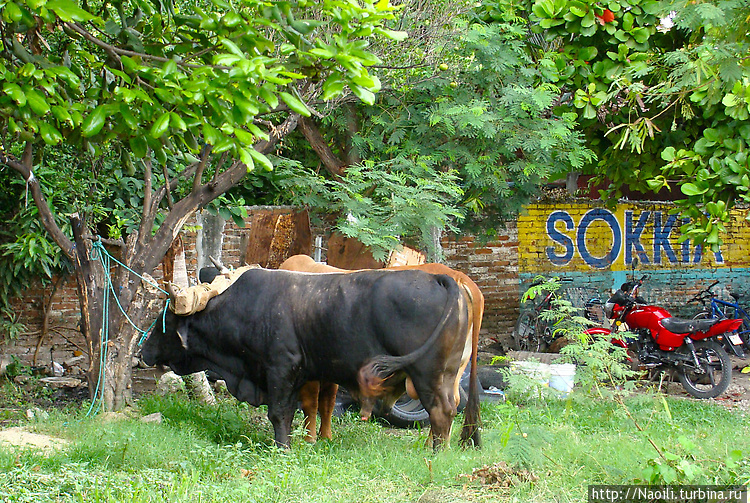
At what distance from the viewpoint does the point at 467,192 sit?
775 cm

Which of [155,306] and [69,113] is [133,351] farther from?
[69,113]

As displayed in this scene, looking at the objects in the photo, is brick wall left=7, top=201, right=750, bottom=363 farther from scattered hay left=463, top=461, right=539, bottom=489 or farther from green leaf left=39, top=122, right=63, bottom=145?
green leaf left=39, top=122, right=63, bottom=145

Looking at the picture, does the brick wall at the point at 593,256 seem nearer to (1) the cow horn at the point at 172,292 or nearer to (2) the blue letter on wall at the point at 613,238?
(2) the blue letter on wall at the point at 613,238

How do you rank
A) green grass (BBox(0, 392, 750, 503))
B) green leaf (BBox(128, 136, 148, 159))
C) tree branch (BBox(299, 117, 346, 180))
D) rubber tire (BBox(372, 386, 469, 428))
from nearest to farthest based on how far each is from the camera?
green leaf (BBox(128, 136, 148, 159)), green grass (BBox(0, 392, 750, 503)), rubber tire (BBox(372, 386, 469, 428)), tree branch (BBox(299, 117, 346, 180))

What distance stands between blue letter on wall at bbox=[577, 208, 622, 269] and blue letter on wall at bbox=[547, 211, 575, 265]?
20 cm

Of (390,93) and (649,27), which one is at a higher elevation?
(649,27)

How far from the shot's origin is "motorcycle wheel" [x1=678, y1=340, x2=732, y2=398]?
7.68 metres

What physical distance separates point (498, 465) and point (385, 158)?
429cm

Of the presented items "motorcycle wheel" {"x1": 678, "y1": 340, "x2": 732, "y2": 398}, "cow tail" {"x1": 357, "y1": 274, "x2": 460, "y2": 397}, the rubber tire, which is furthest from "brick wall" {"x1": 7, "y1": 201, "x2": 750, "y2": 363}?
"cow tail" {"x1": 357, "y1": 274, "x2": 460, "y2": 397}

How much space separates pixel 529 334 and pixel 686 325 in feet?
8.92

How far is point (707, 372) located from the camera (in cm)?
782

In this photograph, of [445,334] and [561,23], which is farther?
[561,23]

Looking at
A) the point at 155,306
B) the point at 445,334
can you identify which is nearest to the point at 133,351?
the point at 155,306

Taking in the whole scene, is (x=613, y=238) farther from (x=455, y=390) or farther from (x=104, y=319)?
(x=104, y=319)
